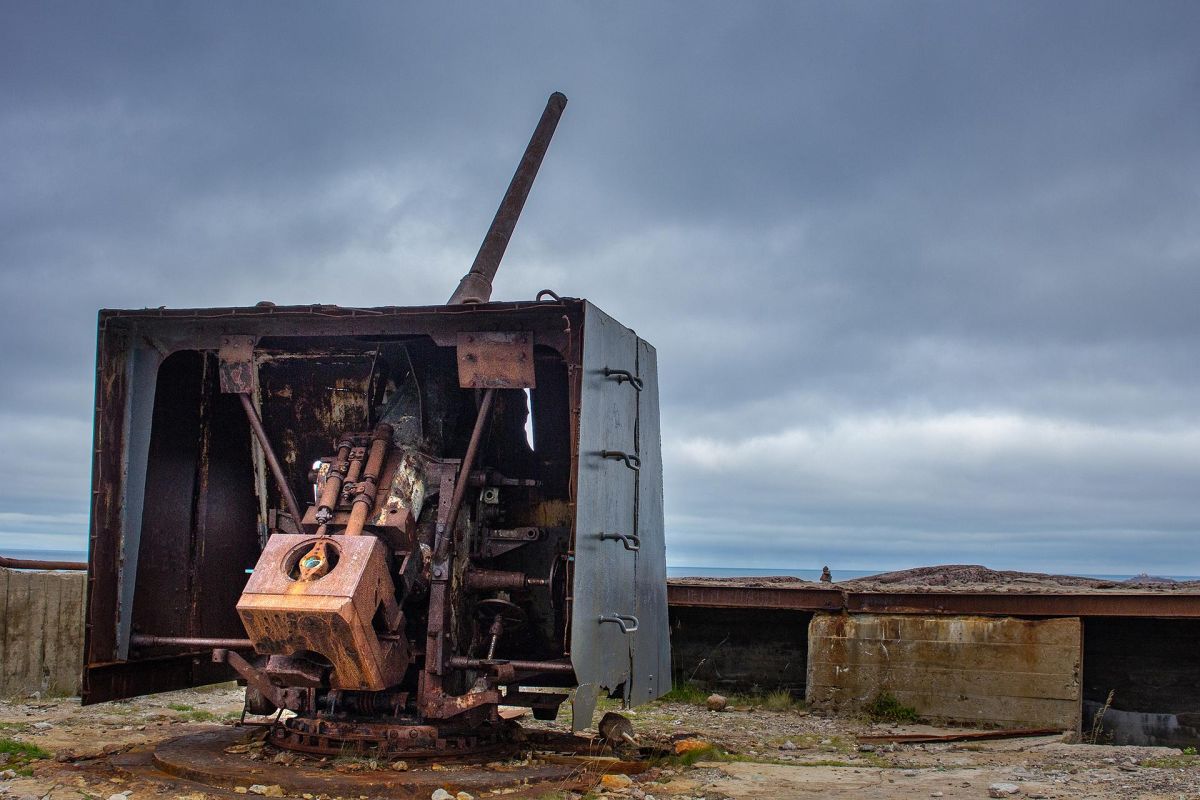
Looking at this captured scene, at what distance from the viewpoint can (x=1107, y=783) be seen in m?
6.50

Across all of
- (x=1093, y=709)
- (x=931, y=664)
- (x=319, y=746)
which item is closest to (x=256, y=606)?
(x=319, y=746)

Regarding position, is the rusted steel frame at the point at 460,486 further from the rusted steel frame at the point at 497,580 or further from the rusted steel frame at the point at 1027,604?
the rusted steel frame at the point at 1027,604

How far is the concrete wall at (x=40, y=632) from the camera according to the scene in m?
9.58

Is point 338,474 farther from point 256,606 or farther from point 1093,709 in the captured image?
point 1093,709

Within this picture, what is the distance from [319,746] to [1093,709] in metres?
6.80

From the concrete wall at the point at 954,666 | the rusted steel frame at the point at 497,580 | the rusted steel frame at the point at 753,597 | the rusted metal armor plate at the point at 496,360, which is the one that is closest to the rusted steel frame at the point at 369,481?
the rusted metal armor plate at the point at 496,360

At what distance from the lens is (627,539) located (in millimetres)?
7047

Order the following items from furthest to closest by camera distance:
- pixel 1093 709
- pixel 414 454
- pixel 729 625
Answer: pixel 729 625
pixel 1093 709
pixel 414 454

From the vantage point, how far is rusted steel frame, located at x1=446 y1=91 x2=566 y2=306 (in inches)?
318

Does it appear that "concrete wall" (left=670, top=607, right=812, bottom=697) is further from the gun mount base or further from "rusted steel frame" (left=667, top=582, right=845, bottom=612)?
the gun mount base

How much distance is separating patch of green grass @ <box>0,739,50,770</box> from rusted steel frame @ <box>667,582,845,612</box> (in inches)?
226

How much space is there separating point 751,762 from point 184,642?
3475 millimetres

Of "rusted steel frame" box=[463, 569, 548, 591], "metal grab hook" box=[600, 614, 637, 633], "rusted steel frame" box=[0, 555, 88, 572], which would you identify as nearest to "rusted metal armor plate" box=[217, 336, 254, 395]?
"rusted steel frame" box=[463, 569, 548, 591]

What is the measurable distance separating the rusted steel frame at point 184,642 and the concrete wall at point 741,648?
18.9 ft
